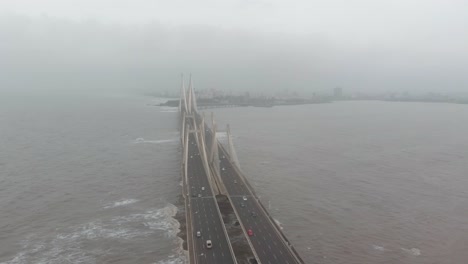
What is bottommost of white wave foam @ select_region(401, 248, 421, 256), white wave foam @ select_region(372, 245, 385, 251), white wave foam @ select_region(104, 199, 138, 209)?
white wave foam @ select_region(401, 248, 421, 256)

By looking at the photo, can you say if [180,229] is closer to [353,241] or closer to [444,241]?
[353,241]

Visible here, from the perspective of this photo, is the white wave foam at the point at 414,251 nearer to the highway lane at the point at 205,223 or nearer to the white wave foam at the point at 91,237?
the highway lane at the point at 205,223

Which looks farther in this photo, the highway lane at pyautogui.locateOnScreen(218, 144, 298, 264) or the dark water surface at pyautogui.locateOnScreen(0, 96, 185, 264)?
the dark water surface at pyautogui.locateOnScreen(0, 96, 185, 264)

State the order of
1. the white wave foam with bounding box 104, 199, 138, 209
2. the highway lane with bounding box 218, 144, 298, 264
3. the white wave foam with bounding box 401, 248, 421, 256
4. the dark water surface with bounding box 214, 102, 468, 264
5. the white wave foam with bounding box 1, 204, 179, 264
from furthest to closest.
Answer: the white wave foam with bounding box 104, 199, 138, 209
the dark water surface with bounding box 214, 102, 468, 264
the white wave foam with bounding box 401, 248, 421, 256
the white wave foam with bounding box 1, 204, 179, 264
the highway lane with bounding box 218, 144, 298, 264

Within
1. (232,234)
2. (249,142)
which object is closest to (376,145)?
(249,142)

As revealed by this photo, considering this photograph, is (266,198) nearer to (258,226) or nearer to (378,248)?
(258,226)

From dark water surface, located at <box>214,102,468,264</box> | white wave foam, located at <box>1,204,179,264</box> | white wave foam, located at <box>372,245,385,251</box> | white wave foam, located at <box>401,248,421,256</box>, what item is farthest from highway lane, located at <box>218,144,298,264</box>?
white wave foam, located at <box>401,248,421,256</box>

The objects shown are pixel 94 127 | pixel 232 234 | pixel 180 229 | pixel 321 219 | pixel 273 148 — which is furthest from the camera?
pixel 94 127

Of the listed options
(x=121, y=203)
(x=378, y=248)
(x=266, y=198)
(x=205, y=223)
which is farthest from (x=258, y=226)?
(x=121, y=203)

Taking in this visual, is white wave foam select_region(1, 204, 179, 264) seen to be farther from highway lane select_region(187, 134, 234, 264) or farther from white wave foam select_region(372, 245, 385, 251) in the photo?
white wave foam select_region(372, 245, 385, 251)
